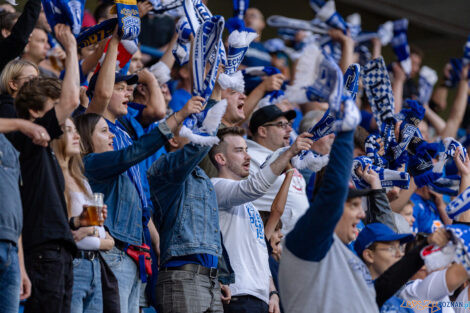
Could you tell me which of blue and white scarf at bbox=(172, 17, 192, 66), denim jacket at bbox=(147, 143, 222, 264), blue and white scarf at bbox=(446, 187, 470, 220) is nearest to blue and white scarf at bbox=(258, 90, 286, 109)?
blue and white scarf at bbox=(172, 17, 192, 66)

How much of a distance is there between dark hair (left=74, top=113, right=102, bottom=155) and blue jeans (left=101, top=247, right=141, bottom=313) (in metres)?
0.56

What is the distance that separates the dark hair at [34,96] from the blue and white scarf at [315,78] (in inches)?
44.6

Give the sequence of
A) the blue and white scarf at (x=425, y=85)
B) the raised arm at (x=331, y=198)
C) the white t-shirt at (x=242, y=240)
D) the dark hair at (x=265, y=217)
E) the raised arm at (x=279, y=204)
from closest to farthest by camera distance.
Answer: the raised arm at (x=331, y=198) < the white t-shirt at (x=242, y=240) < the raised arm at (x=279, y=204) < the dark hair at (x=265, y=217) < the blue and white scarf at (x=425, y=85)

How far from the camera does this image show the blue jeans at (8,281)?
3174 millimetres

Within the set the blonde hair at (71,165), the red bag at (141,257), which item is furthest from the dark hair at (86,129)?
the red bag at (141,257)

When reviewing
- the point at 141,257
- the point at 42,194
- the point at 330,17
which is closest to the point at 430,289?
the point at 141,257

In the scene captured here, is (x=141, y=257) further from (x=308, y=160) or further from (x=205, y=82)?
(x=308, y=160)

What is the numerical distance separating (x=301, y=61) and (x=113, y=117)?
5.42 feet

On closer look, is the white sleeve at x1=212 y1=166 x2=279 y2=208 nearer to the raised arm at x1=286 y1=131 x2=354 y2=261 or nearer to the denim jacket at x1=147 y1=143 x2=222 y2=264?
Answer: the denim jacket at x1=147 y1=143 x2=222 y2=264

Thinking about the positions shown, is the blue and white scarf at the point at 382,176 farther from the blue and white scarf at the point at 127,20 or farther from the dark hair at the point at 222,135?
the blue and white scarf at the point at 127,20

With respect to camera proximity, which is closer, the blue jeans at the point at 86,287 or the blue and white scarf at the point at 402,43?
the blue jeans at the point at 86,287

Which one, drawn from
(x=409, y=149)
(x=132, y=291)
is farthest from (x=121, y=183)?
(x=409, y=149)

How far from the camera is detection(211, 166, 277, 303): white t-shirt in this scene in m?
4.61

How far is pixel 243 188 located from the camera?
14.9 ft
